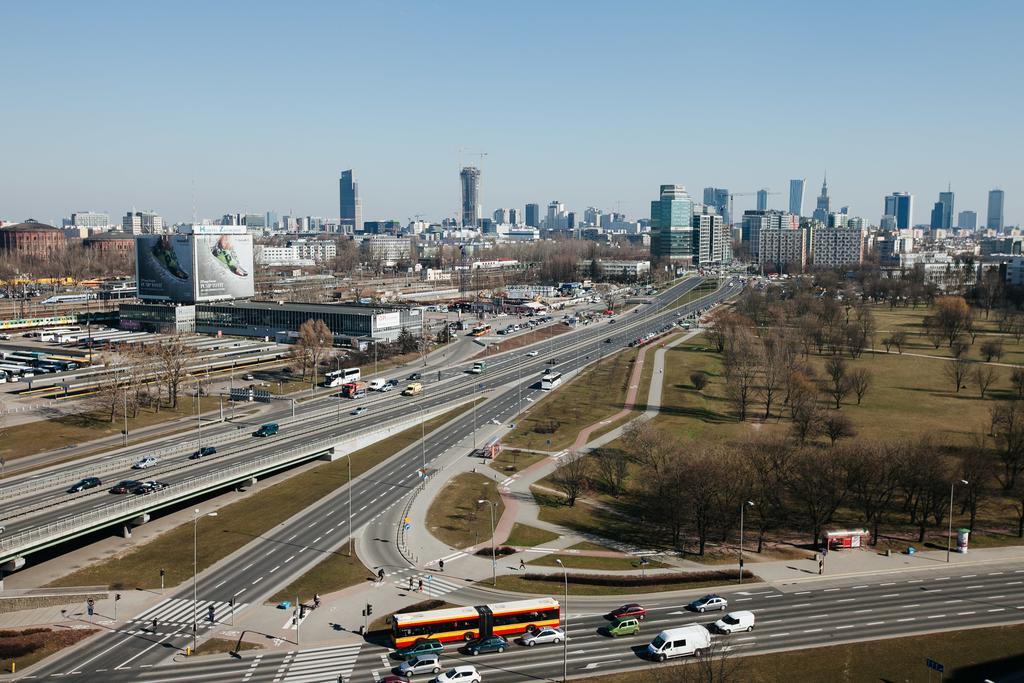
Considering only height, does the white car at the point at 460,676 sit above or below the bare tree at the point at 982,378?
below

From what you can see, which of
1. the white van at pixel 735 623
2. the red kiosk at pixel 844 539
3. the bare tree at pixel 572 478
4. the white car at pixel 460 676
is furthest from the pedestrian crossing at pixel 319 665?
the red kiosk at pixel 844 539

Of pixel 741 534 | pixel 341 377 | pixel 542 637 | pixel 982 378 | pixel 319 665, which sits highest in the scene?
pixel 982 378

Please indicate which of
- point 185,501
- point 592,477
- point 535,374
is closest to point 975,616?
point 592,477

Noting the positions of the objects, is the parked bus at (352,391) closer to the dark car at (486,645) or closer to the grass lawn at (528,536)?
the grass lawn at (528,536)

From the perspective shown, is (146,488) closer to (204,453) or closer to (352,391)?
(204,453)

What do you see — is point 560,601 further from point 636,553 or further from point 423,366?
point 423,366

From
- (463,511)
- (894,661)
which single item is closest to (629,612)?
(894,661)
